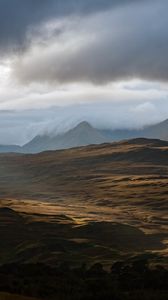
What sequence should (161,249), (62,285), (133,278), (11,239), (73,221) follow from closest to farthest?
1. (62,285)
2. (133,278)
3. (161,249)
4. (11,239)
5. (73,221)

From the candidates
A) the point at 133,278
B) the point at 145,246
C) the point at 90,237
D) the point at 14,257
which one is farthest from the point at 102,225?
the point at 133,278

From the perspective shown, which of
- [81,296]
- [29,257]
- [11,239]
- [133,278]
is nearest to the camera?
[81,296]

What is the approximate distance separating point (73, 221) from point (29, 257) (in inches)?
2783

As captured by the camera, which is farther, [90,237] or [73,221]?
[73,221]

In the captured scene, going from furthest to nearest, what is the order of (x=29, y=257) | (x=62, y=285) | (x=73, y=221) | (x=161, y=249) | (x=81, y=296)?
(x=73, y=221)
(x=161, y=249)
(x=29, y=257)
(x=62, y=285)
(x=81, y=296)

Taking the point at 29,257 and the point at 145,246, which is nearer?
the point at 29,257

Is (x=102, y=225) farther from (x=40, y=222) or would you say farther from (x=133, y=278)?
(x=133, y=278)

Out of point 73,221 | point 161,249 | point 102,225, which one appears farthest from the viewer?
point 73,221

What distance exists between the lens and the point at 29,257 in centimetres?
12838

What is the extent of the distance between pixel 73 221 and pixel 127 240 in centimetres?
3528

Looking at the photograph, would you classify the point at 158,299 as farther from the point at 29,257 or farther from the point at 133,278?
the point at 29,257

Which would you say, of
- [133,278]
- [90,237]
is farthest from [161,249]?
[133,278]

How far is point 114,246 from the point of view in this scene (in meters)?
159

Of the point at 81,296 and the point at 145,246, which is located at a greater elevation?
the point at 81,296
